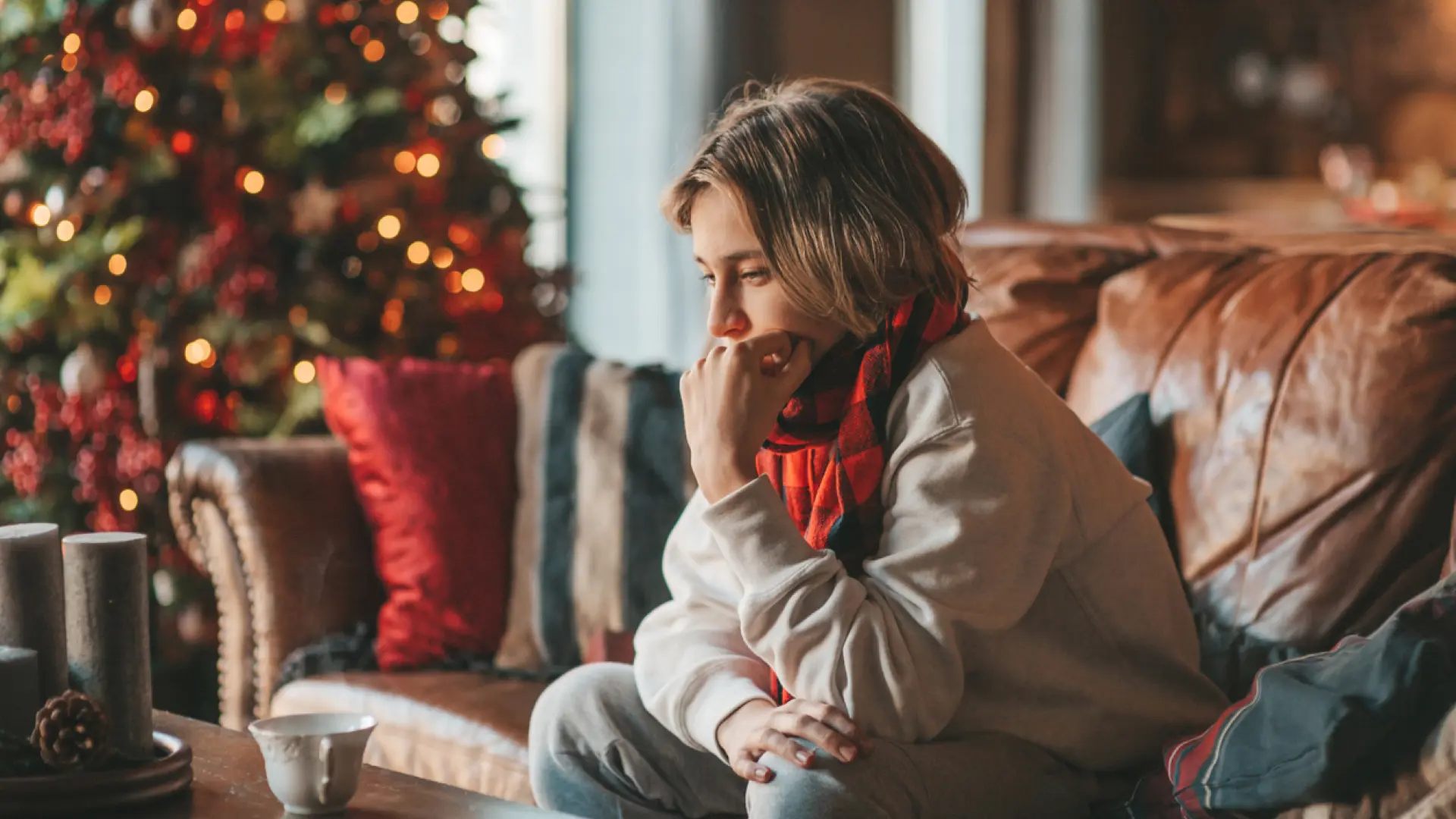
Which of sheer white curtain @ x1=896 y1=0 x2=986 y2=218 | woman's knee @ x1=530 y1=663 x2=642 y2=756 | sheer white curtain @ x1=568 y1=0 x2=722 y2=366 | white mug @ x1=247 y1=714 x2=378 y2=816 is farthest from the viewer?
sheer white curtain @ x1=896 y1=0 x2=986 y2=218

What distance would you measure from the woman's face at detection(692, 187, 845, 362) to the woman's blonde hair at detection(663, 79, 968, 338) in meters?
0.01

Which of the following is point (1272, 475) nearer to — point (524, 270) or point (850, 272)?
point (850, 272)

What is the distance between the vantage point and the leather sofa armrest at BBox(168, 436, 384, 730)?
2047mm

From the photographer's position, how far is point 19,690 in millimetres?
1212

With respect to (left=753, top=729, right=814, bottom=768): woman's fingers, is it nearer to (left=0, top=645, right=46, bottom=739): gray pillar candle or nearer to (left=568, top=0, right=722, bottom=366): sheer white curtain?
(left=0, top=645, right=46, bottom=739): gray pillar candle

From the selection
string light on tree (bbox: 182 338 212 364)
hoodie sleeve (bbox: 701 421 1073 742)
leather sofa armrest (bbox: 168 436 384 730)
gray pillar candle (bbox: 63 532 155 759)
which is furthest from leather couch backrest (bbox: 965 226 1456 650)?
string light on tree (bbox: 182 338 212 364)

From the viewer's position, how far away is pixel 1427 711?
40.7 inches

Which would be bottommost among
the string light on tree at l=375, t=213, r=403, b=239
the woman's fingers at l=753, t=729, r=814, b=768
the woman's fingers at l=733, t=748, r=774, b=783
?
the woman's fingers at l=733, t=748, r=774, b=783

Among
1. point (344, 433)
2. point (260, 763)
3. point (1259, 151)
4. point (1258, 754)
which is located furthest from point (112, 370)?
point (1259, 151)

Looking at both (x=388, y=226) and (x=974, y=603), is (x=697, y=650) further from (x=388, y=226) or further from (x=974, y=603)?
(x=388, y=226)

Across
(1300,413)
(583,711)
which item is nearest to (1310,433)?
(1300,413)

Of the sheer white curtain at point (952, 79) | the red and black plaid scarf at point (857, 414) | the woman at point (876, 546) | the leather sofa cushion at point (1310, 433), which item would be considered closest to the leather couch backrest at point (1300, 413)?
the leather sofa cushion at point (1310, 433)

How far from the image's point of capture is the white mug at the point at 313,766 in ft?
3.74

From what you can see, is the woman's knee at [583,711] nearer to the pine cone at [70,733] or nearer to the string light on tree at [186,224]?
the pine cone at [70,733]
